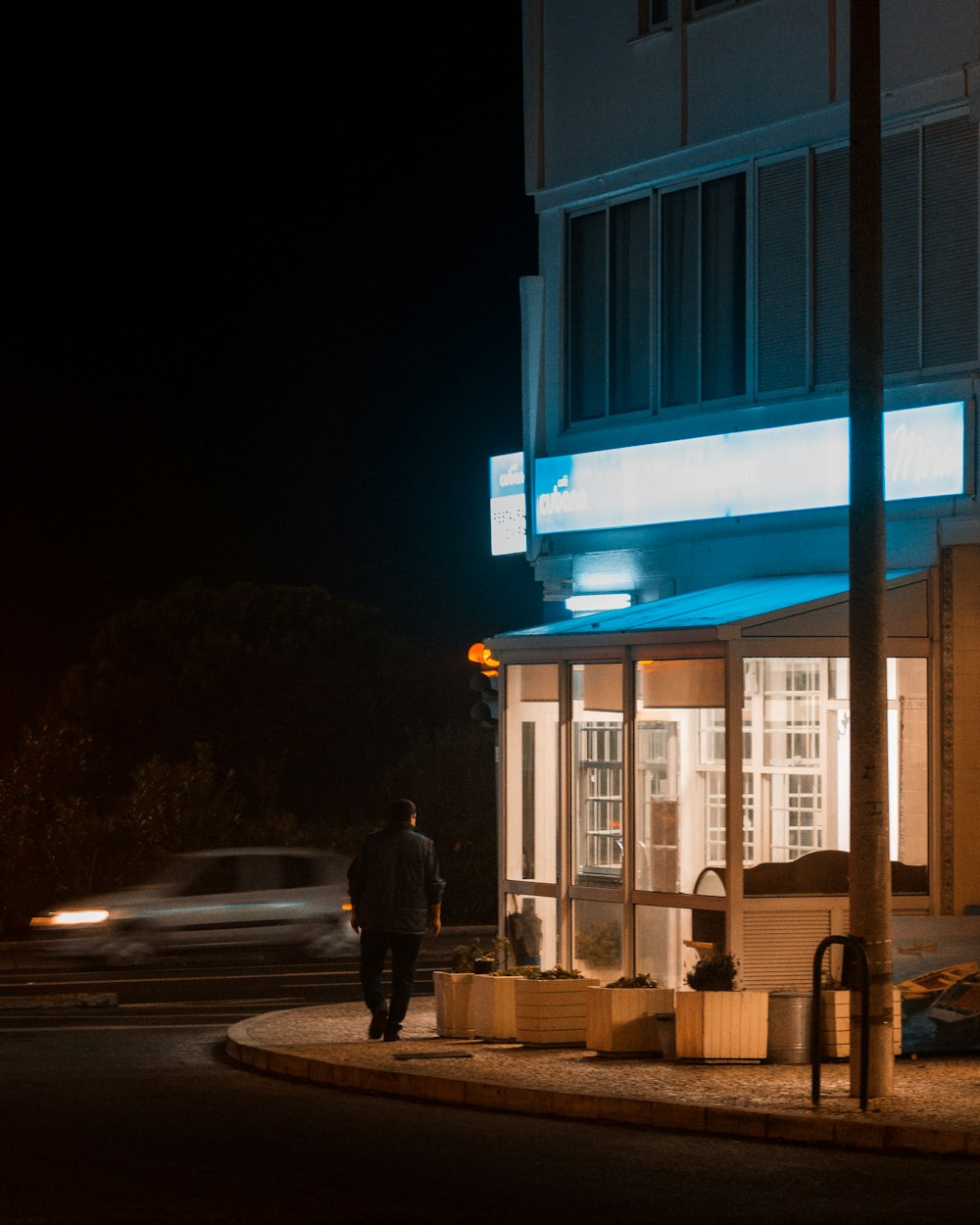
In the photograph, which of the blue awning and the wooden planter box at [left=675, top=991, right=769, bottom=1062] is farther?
the blue awning

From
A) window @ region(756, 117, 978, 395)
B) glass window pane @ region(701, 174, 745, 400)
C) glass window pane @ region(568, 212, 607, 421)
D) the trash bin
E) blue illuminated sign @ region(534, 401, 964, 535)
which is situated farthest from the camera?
glass window pane @ region(568, 212, 607, 421)

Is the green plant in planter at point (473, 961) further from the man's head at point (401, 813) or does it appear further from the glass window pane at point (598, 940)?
the man's head at point (401, 813)

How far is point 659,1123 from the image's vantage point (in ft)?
37.9

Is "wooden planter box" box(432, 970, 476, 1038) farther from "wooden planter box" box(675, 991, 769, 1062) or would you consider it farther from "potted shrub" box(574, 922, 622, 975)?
"wooden planter box" box(675, 991, 769, 1062)

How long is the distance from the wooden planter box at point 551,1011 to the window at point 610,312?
636 cm

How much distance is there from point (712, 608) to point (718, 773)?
126 cm

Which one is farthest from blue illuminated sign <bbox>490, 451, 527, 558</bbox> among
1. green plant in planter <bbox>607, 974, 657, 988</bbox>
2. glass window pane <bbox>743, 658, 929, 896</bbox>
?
green plant in planter <bbox>607, 974, 657, 988</bbox>

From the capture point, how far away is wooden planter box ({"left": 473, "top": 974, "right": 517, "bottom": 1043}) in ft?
48.7

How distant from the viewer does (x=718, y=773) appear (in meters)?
16.2

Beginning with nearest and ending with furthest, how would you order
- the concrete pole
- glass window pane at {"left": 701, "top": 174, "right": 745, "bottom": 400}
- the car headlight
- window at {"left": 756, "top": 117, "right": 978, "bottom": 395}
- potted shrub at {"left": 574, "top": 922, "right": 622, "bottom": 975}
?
the concrete pole, potted shrub at {"left": 574, "top": 922, "right": 622, "bottom": 975}, window at {"left": 756, "top": 117, "right": 978, "bottom": 395}, glass window pane at {"left": 701, "top": 174, "right": 745, "bottom": 400}, the car headlight

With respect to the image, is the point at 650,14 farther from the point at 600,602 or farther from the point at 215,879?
the point at 215,879

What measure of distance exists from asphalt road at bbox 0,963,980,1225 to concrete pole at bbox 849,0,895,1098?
1.62 metres

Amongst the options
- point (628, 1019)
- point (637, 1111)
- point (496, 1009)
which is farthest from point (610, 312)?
point (637, 1111)

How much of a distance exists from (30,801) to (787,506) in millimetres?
18024
